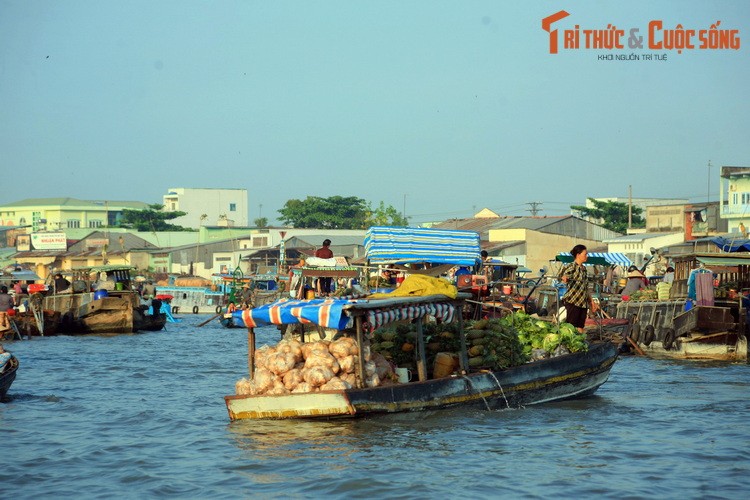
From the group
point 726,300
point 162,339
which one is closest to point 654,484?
point 726,300

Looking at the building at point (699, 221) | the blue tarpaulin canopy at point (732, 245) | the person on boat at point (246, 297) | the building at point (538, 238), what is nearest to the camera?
the blue tarpaulin canopy at point (732, 245)

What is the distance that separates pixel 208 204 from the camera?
8875 cm

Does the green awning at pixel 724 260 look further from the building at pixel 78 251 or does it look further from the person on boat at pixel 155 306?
the building at pixel 78 251

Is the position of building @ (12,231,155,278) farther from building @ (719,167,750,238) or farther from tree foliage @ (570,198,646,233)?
building @ (719,167,750,238)

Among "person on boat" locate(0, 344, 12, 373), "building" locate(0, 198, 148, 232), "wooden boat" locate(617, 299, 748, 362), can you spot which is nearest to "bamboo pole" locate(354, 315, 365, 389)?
"person on boat" locate(0, 344, 12, 373)

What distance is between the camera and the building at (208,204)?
8744 centimetres

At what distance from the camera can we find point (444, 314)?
11.8 meters

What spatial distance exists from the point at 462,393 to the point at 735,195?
3412 cm

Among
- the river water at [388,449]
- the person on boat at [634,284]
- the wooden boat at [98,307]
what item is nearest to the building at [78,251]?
the wooden boat at [98,307]

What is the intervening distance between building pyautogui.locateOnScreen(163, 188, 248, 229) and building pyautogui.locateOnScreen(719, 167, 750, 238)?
172 ft

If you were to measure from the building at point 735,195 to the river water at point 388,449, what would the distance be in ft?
90.9

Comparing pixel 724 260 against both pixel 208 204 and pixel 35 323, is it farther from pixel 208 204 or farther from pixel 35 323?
pixel 208 204

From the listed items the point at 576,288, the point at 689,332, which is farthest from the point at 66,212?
the point at 576,288

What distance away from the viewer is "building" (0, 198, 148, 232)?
9750 centimetres
